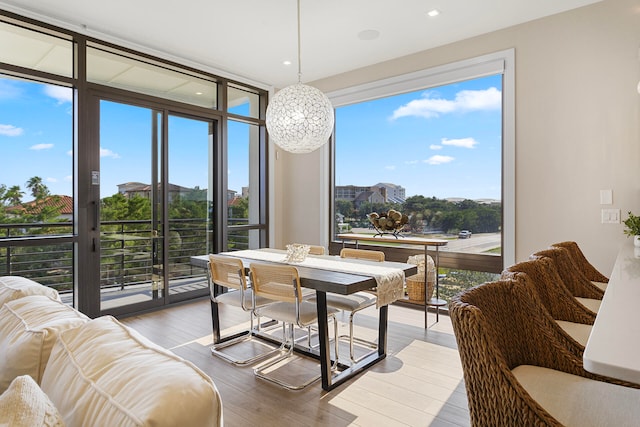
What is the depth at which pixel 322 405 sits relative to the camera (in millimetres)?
2275

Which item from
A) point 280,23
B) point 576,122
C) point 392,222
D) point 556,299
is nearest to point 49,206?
point 280,23

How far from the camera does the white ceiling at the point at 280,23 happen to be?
10.7 ft

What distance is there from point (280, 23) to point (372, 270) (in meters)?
2.44

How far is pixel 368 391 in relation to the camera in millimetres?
2436

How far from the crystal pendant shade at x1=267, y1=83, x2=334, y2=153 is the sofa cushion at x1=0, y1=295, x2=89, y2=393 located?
2.15 m

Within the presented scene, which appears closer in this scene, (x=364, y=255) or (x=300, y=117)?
(x=300, y=117)

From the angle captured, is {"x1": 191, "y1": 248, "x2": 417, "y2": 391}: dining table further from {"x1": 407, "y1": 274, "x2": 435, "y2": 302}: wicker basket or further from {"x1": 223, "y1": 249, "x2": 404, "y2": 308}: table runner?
{"x1": 407, "y1": 274, "x2": 435, "y2": 302}: wicker basket

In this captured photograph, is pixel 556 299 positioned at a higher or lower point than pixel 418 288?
higher

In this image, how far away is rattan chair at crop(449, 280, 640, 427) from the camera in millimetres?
1042

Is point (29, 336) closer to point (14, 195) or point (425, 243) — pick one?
point (14, 195)

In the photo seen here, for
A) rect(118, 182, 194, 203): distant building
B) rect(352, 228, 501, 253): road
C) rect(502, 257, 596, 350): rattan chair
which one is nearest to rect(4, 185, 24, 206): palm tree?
rect(118, 182, 194, 203): distant building

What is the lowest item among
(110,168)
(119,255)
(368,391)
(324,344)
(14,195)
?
(368,391)

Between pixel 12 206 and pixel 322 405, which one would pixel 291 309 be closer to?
pixel 322 405

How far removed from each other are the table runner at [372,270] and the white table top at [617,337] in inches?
50.7
